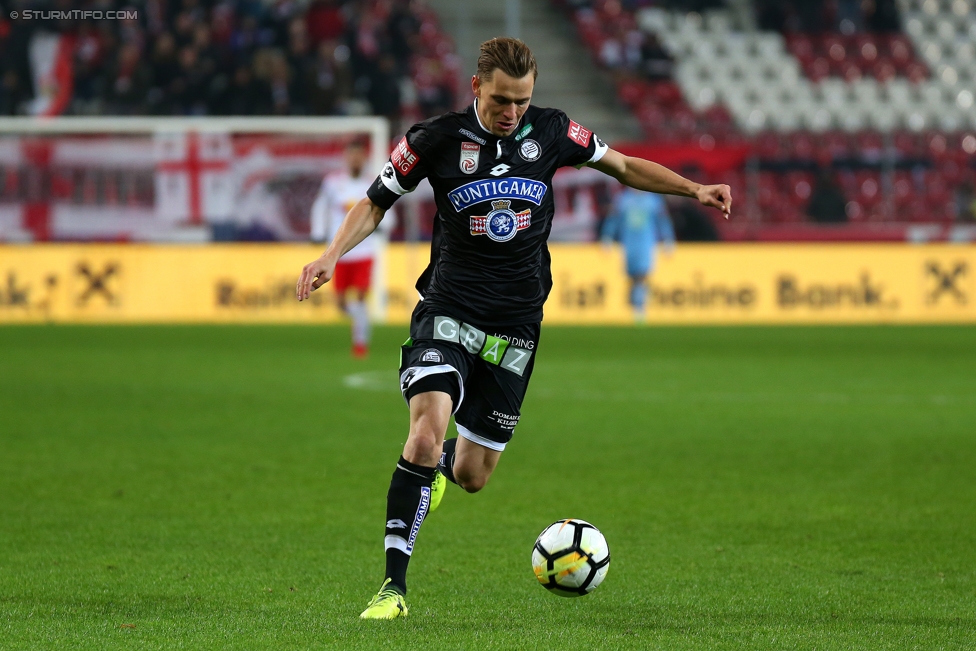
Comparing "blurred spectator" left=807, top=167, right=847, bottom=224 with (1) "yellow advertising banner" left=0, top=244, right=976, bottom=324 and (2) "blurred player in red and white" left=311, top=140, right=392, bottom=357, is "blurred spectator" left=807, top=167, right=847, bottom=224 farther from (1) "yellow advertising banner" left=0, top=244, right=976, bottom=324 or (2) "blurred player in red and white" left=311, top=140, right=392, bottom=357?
(2) "blurred player in red and white" left=311, top=140, right=392, bottom=357

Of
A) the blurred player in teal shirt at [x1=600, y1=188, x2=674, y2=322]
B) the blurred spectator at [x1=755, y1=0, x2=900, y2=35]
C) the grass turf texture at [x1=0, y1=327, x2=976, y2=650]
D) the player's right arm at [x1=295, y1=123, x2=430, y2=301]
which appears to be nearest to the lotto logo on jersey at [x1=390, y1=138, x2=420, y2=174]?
the player's right arm at [x1=295, y1=123, x2=430, y2=301]

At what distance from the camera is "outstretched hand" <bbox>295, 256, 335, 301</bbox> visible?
4.91 metres

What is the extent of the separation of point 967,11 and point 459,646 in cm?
3052

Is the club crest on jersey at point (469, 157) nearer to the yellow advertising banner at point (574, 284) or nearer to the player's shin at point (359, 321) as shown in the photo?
the player's shin at point (359, 321)

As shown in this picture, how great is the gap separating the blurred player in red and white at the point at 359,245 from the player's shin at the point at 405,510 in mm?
11314

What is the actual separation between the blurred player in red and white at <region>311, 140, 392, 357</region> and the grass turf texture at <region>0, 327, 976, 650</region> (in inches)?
67.9

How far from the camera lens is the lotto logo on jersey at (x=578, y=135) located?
5.59 metres

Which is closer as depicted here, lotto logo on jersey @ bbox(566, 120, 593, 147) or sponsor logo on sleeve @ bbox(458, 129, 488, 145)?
sponsor logo on sleeve @ bbox(458, 129, 488, 145)

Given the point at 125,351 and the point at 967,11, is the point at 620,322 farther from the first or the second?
the point at 967,11

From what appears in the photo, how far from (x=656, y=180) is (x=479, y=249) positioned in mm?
778

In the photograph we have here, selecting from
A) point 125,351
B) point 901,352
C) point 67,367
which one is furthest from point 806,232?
point 67,367

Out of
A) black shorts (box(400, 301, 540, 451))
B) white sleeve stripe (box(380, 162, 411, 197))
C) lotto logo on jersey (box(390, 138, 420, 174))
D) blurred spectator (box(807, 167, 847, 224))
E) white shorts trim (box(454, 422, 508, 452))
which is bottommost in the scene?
white shorts trim (box(454, 422, 508, 452))

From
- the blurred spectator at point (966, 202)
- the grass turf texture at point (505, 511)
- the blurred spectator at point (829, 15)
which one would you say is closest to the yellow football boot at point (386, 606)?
the grass turf texture at point (505, 511)

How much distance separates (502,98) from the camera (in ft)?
16.8
